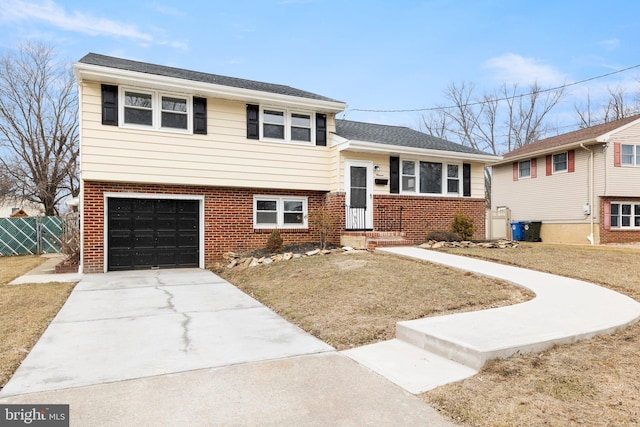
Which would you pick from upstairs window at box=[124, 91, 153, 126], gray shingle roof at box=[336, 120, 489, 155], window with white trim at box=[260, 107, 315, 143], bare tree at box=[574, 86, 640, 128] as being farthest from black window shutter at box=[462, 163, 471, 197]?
bare tree at box=[574, 86, 640, 128]

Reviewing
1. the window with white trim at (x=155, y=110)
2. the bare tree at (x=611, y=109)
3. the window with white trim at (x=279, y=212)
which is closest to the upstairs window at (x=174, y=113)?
the window with white trim at (x=155, y=110)

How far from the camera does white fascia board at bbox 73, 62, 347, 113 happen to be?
9.80 m

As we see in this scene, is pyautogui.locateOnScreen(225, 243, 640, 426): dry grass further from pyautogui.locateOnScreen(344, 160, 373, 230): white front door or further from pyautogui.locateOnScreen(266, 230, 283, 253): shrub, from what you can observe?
pyautogui.locateOnScreen(344, 160, 373, 230): white front door

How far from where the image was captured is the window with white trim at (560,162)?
62.3ft

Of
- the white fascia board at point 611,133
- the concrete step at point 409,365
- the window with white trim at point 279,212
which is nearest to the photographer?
the concrete step at point 409,365

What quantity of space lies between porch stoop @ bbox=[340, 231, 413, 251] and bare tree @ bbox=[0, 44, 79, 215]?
1976cm

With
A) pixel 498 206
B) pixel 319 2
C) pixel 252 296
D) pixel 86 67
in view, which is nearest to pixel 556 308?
pixel 252 296

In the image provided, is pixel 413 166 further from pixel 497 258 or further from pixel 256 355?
pixel 256 355

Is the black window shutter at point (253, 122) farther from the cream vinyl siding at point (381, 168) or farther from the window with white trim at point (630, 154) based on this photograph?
the window with white trim at point (630, 154)

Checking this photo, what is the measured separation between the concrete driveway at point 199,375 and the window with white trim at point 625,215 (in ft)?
59.5

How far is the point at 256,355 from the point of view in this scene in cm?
411

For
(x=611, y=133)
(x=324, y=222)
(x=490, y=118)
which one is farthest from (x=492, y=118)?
(x=324, y=222)

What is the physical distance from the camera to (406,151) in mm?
12773

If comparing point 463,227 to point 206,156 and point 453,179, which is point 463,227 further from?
point 206,156
